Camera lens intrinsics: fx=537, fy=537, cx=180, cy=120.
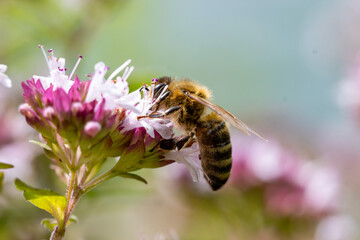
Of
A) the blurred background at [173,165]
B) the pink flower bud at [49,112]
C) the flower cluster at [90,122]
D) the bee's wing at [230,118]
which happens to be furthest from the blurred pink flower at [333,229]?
the pink flower bud at [49,112]

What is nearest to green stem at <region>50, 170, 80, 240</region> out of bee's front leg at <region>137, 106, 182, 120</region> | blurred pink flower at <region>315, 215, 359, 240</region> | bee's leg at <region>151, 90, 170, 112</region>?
bee's front leg at <region>137, 106, 182, 120</region>

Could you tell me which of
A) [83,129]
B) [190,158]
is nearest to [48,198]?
[83,129]

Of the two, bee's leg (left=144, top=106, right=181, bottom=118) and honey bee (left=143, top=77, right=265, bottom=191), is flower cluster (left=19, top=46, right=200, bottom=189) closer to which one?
bee's leg (left=144, top=106, right=181, bottom=118)

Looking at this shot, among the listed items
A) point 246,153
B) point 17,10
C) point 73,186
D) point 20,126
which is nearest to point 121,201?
point 20,126

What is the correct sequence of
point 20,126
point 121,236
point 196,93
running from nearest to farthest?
point 196,93
point 20,126
point 121,236

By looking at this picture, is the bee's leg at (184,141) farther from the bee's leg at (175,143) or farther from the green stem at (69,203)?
the green stem at (69,203)

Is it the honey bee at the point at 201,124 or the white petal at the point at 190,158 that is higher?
the honey bee at the point at 201,124

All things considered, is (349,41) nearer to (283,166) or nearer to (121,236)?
(283,166)
